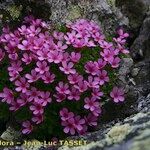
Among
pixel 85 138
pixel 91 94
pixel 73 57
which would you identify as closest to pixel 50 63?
pixel 73 57

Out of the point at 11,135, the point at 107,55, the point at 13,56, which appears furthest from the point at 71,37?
the point at 11,135

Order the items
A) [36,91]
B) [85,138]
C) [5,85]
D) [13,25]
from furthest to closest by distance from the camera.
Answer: [13,25] < [5,85] < [36,91] < [85,138]

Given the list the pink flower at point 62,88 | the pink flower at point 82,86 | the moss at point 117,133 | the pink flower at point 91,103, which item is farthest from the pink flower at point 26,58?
the moss at point 117,133

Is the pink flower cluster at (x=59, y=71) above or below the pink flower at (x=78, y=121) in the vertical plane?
above

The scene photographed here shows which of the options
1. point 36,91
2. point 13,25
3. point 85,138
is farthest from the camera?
point 13,25

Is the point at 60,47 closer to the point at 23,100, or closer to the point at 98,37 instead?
the point at 98,37

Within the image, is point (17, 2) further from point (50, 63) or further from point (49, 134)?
point (49, 134)

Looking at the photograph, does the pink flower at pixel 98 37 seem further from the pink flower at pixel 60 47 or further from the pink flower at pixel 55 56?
the pink flower at pixel 55 56
